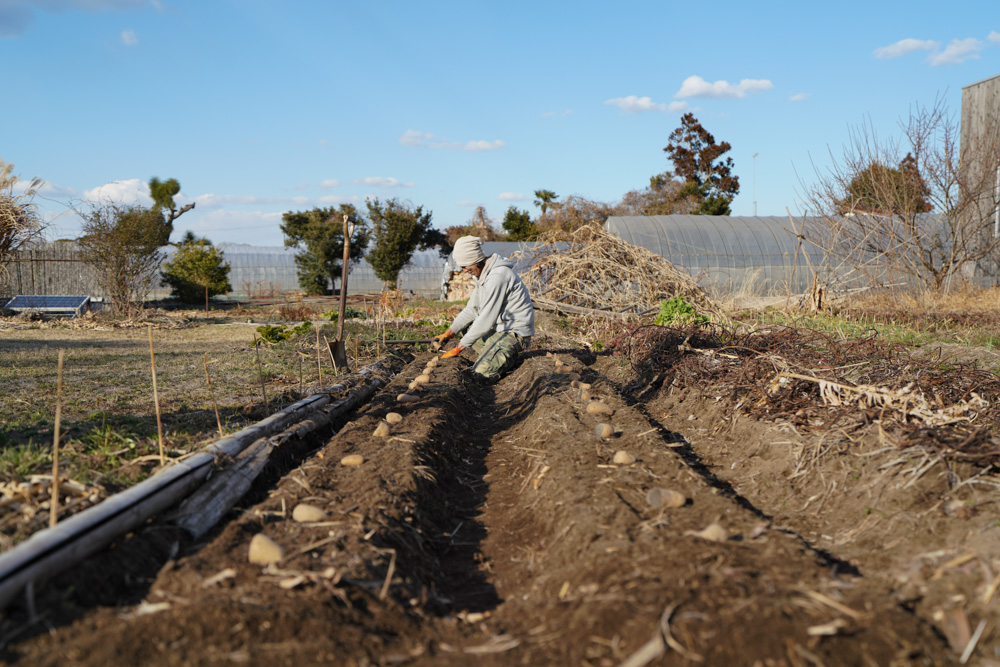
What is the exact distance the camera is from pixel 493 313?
6.64 metres

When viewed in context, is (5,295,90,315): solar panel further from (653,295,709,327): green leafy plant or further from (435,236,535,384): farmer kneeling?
(653,295,709,327): green leafy plant

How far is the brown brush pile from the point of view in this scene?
11.1m

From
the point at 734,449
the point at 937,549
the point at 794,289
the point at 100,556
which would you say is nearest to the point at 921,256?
the point at 794,289

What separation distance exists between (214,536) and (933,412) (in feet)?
12.0

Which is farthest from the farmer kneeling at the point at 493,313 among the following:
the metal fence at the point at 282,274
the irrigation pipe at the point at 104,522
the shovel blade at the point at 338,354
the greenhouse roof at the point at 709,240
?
the metal fence at the point at 282,274

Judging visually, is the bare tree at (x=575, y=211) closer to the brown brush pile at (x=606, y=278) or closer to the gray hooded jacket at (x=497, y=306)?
the brown brush pile at (x=606, y=278)

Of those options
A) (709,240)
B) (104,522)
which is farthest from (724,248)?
(104,522)

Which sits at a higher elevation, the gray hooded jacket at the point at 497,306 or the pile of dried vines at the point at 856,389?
the gray hooded jacket at the point at 497,306

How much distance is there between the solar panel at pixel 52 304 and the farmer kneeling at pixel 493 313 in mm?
11434

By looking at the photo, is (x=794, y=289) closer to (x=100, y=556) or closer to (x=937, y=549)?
(x=937, y=549)

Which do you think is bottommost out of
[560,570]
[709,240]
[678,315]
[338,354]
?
[560,570]

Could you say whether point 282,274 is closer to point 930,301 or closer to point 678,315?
point 678,315

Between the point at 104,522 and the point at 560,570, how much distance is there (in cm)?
173

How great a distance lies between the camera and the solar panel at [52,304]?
14359 mm
